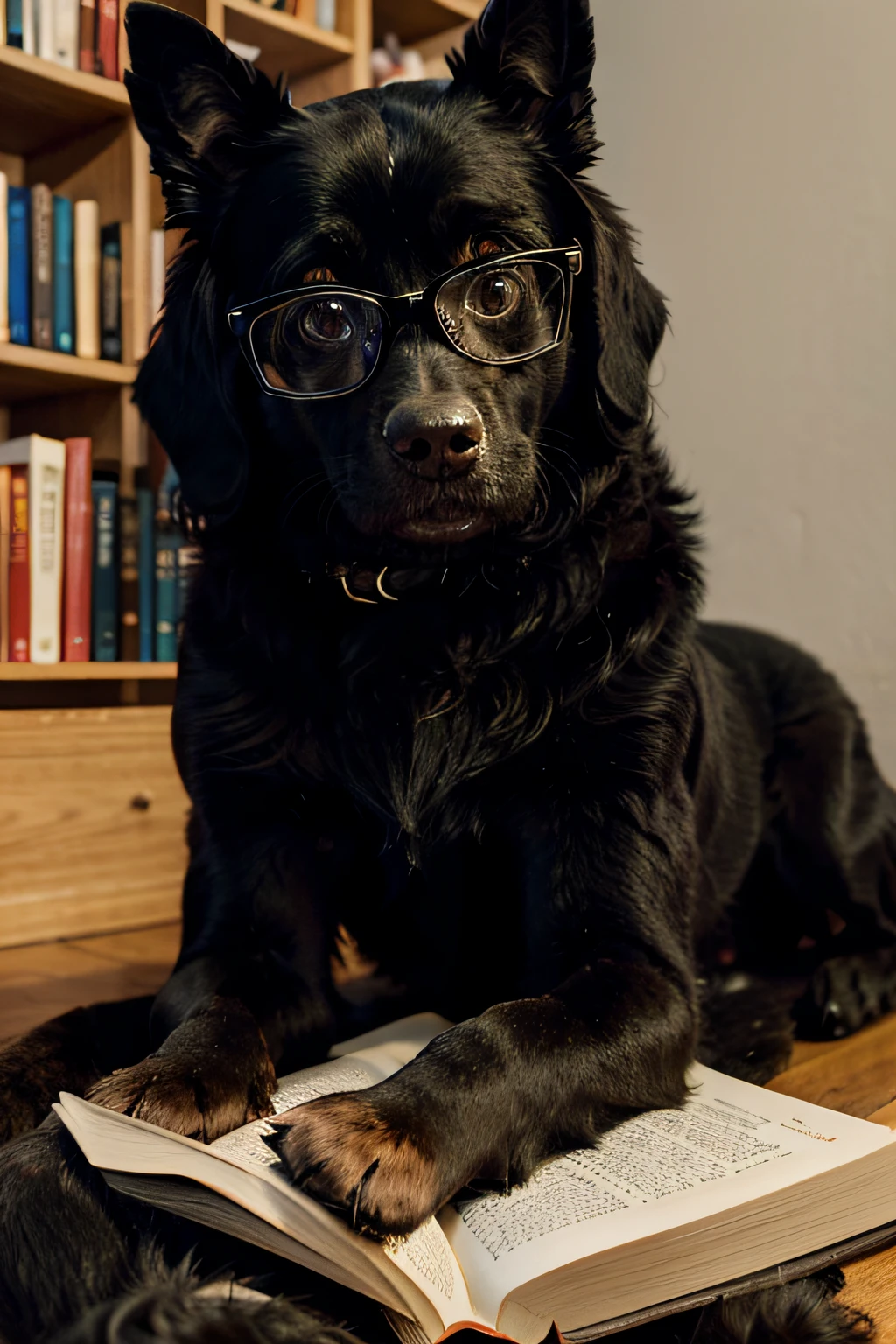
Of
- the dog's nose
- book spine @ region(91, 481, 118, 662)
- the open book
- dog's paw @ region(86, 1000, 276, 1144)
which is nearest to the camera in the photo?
the open book

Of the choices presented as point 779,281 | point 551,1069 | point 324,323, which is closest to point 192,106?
point 324,323

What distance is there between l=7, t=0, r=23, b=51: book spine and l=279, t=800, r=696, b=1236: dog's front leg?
76.3 inches

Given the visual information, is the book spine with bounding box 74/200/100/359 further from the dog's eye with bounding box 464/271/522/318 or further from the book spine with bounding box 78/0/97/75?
the dog's eye with bounding box 464/271/522/318

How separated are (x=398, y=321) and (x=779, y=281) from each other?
1.61 metres

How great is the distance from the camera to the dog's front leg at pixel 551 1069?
725mm

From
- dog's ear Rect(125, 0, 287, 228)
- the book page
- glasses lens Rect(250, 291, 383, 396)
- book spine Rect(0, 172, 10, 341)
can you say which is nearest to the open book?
the book page

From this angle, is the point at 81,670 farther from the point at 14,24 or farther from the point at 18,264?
the point at 14,24

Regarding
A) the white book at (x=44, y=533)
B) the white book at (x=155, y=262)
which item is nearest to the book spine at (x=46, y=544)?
the white book at (x=44, y=533)

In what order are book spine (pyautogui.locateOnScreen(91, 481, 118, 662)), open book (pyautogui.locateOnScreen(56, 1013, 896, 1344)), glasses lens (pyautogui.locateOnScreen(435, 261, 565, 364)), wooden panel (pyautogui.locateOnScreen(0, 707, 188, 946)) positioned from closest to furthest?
open book (pyautogui.locateOnScreen(56, 1013, 896, 1344)), glasses lens (pyautogui.locateOnScreen(435, 261, 565, 364)), wooden panel (pyautogui.locateOnScreen(0, 707, 188, 946)), book spine (pyautogui.locateOnScreen(91, 481, 118, 662))

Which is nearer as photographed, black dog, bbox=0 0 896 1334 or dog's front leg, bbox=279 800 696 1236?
dog's front leg, bbox=279 800 696 1236

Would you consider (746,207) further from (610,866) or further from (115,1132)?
(115,1132)

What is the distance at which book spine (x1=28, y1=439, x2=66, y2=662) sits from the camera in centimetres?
218

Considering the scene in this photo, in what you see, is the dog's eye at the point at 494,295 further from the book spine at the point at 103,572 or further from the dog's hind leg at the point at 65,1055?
the book spine at the point at 103,572

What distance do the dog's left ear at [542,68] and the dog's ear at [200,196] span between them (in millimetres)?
213
